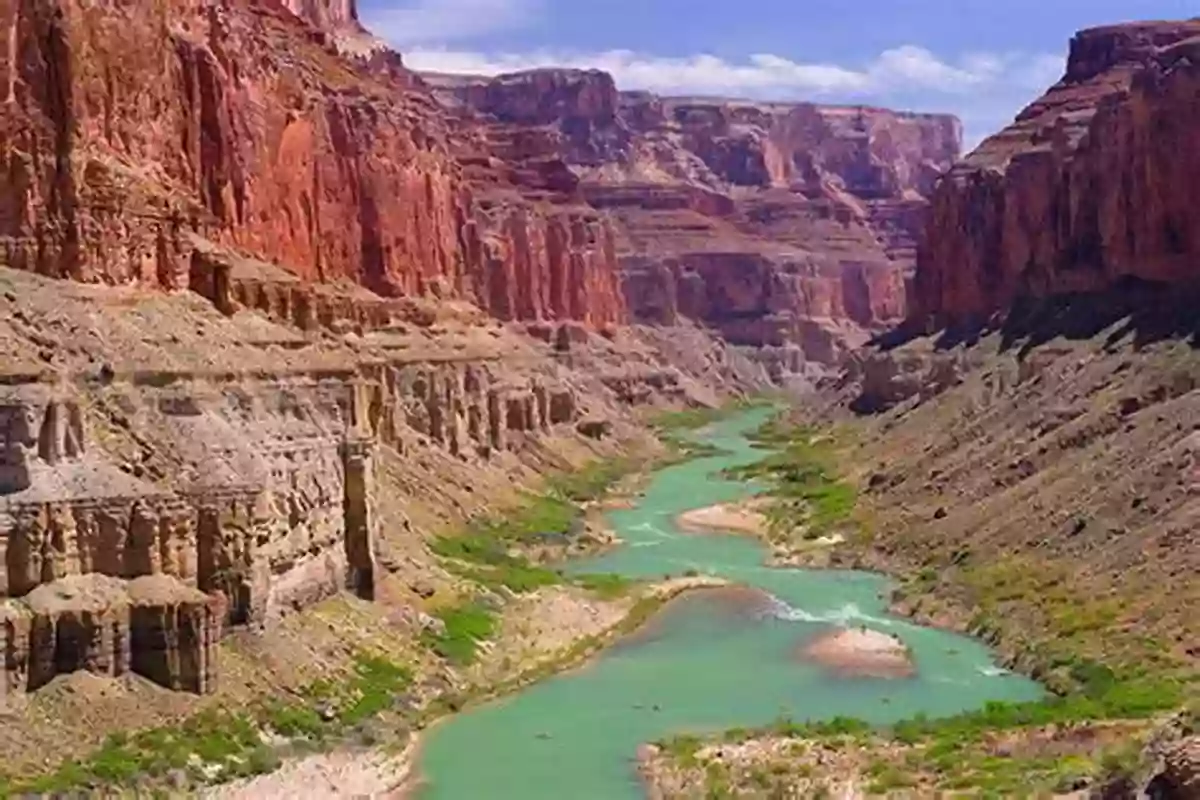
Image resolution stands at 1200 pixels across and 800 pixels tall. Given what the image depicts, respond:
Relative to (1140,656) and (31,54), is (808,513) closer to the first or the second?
(1140,656)

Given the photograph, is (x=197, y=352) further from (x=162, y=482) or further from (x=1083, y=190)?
(x=1083, y=190)

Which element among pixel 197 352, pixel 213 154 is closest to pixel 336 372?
pixel 197 352

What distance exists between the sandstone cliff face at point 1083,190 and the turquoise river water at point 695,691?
36.7m

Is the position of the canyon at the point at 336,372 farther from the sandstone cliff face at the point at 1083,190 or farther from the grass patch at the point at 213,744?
the grass patch at the point at 213,744

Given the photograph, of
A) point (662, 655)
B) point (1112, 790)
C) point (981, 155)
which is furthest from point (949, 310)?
point (1112, 790)

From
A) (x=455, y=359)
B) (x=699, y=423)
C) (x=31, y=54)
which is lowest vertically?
(x=699, y=423)

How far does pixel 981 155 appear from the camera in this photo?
15050 cm

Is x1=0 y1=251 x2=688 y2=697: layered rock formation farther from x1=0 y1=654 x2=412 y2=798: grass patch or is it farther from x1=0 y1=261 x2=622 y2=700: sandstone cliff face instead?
x1=0 y1=654 x2=412 y2=798: grass patch

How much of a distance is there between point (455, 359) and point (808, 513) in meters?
23.1

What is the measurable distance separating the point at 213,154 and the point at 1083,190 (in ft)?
198

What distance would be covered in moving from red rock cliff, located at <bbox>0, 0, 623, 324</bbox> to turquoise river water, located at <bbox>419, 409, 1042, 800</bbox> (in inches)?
813

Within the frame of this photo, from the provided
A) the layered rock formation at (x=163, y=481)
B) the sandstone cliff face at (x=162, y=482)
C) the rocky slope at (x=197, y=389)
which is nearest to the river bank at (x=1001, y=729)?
the sandstone cliff face at (x=162, y=482)

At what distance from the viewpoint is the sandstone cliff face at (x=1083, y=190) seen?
96375 millimetres

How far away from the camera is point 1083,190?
113 meters
